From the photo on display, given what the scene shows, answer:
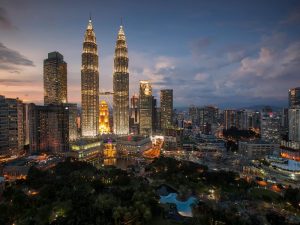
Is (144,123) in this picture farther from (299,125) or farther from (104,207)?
(104,207)

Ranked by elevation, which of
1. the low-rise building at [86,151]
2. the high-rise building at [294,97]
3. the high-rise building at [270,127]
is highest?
the high-rise building at [294,97]

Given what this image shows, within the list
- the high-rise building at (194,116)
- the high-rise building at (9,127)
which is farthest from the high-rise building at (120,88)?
the high-rise building at (194,116)

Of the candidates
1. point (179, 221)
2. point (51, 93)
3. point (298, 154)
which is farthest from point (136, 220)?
point (51, 93)

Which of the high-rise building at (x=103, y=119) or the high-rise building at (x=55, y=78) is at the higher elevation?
the high-rise building at (x=55, y=78)

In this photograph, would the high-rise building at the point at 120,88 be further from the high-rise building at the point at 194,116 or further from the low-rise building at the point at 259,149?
the high-rise building at the point at 194,116

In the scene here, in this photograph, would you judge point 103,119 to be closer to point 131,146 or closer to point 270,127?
point 131,146

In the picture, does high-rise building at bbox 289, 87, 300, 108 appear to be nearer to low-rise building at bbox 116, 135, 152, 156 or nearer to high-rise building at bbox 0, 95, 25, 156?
low-rise building at bbox 116, 135, 152, 156
